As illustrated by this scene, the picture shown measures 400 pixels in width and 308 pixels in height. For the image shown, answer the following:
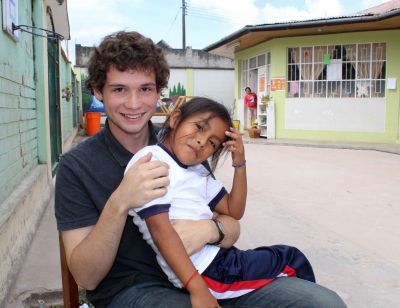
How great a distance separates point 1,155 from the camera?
3287 millimetres

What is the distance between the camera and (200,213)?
68.7 inches

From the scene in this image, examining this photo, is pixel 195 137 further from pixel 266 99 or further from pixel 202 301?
pixel 266 99

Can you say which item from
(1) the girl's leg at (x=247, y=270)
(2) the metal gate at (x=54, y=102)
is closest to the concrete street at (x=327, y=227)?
(1) the girl's leg at (x=247, y=270)

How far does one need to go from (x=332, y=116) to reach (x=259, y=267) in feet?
Result: 37.6

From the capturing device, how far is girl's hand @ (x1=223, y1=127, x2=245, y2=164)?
1847mm

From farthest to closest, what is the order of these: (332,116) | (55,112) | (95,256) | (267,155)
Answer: (332,116)
(267,155)
(55,112)
(95,256)

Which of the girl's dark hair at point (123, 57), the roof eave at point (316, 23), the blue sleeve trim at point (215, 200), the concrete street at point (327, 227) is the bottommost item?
the concrete street at point (327, 227)

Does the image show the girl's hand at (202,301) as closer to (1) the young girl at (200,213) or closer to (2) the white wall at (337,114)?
(1) the young girl at (200,213)

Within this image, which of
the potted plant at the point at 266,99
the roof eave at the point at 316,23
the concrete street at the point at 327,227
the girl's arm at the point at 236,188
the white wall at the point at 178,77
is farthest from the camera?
the white wall at the point at 178,77

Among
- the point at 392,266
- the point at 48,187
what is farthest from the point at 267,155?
the point at 392,266

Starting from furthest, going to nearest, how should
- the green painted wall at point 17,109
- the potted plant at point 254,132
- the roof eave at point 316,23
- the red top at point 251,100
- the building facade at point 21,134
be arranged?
the red top at point 251,100, the potted plant at point 254,132, the roof eave at point 316,23, the green painted wall at point 17,109, the building facade at point 21,134

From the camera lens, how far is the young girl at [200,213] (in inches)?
58.9

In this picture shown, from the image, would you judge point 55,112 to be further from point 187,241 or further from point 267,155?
point 187,241

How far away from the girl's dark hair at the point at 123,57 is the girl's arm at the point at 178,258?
1.92 feet
